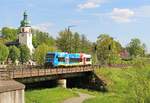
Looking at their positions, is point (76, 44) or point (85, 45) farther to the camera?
point (85, 45)

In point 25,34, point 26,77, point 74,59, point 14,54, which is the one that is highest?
point 25,34

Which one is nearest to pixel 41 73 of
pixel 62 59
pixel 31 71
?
pixel 31 71

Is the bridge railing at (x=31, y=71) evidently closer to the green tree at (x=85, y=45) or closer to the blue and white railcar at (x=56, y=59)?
the blue and white railcar at (x=56, y=59)

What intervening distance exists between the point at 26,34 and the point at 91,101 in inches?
5067

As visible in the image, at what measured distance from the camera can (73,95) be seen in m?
56.5

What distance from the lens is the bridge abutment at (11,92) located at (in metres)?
11.9

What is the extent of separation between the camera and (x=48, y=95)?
5178 centimetres

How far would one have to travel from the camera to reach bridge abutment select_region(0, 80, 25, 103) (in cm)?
1195

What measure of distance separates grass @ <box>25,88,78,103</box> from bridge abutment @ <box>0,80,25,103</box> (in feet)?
109

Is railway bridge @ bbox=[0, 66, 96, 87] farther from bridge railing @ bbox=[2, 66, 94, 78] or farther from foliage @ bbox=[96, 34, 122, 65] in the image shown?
foliage @ bbox=[96, 34, 122, 65]

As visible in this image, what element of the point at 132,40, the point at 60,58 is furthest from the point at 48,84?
the point at 132,40

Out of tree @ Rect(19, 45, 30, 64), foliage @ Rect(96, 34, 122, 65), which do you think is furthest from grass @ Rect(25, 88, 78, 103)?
tree @ Rect(19, 45, 30, 64)

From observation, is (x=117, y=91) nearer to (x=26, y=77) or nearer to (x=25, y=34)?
(x=26, y=77)

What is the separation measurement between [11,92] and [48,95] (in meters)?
39.9
